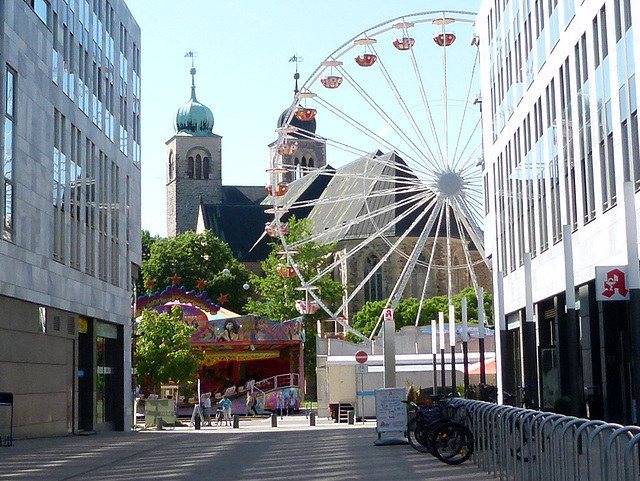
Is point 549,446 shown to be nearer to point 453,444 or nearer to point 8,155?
point 453,444

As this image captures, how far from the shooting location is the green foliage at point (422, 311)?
97.4 meters

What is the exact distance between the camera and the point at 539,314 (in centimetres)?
3928

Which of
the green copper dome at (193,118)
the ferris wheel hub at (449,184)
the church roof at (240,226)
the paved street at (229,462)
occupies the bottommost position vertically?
the paved street at (229,462)

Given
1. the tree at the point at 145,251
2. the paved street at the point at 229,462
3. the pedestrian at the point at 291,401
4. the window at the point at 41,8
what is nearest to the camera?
the paved street at the point at 229,462

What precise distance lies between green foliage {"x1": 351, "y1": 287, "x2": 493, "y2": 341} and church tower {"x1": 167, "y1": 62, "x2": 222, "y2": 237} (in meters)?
56.2

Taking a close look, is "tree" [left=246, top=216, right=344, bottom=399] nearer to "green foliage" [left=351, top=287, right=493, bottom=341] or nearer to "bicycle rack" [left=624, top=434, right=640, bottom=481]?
"green foliage" [left=351, top=287, right=493, bottom=341]

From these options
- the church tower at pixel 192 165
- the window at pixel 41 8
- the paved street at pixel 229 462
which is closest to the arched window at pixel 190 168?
the church tower at pixel 192 165

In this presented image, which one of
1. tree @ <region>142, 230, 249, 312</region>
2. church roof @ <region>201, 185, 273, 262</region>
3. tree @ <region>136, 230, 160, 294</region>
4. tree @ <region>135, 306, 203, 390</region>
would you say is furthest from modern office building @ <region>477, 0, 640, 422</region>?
church roof @ <region>201, 185, 273, 262</region>

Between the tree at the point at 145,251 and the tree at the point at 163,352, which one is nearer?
the tree at the point at 163,352

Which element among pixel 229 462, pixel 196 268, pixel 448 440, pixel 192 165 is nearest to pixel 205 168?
pixel 192 165

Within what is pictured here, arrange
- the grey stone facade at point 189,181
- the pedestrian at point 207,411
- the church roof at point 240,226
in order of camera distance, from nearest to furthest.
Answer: the pedestrian at point 207,411, the church roof at point 240,226, the grey stone facade at point 189,181

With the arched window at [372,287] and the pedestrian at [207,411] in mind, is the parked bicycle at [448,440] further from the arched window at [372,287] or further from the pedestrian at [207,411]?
the arched window at [372,287]

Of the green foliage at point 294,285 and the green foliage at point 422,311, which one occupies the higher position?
the green foliage at point 294,285

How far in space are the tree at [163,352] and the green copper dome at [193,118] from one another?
92178mm
